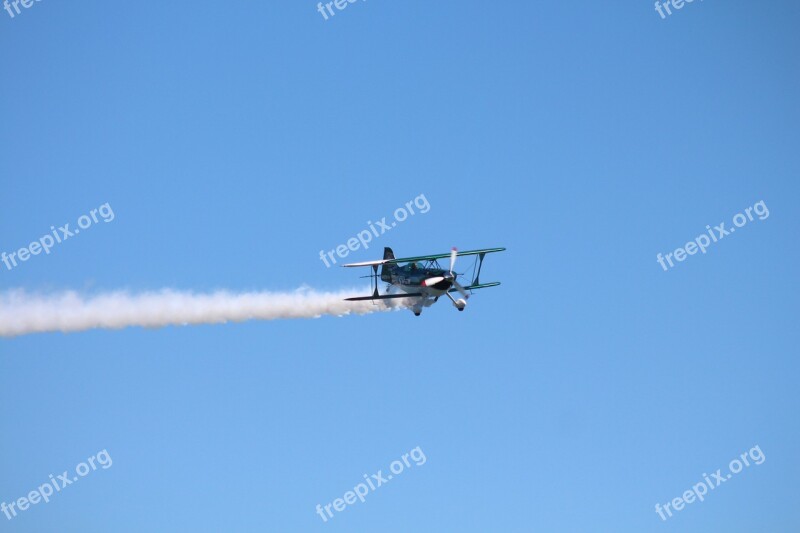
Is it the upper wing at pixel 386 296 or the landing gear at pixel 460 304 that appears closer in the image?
the landing gear at pixel 460 304

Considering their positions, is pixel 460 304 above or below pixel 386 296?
below

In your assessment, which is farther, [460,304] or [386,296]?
[386,296]

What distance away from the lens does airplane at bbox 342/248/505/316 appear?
83.8 metres

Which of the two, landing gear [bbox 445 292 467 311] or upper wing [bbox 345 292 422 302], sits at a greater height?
upper wing [bbox 345 292 422 302]

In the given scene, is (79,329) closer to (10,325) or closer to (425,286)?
(10,325)

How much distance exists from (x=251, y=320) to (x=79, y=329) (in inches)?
371

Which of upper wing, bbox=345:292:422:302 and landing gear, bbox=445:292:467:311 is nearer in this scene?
landing gear, bbox=445:292:467:311

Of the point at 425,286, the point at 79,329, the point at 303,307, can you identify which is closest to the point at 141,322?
the point at 79,329

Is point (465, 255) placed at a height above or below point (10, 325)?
below

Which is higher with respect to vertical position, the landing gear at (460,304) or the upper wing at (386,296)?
the upper wing at (386,296)

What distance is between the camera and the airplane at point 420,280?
83812mm

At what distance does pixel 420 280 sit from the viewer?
85125mm

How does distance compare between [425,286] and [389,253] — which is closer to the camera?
[425,286]

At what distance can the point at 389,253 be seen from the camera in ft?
306
